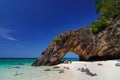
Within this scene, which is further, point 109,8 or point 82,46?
point 82,46

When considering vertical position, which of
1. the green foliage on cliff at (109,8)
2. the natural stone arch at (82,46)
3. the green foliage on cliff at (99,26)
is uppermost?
the green foliage on cliff at (109,8)

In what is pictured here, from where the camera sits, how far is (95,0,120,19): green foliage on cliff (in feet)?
74.5

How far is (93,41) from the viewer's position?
89.4 feet

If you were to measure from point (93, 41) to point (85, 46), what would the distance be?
5.72 ft

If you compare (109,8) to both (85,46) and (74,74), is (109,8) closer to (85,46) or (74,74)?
(85,46)

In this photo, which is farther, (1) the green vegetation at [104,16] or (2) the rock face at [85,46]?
(2) the rock face at [85,46]

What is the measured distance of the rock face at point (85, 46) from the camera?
2567 cm

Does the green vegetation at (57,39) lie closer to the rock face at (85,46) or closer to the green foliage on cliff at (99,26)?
the rock face at (85,46)

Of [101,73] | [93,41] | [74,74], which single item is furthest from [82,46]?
[101,73]

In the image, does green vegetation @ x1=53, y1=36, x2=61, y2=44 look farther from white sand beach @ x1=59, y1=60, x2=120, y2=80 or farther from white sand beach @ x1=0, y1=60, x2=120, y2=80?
white sand beach @ x1=59, y1=60, x2=120, y2=80

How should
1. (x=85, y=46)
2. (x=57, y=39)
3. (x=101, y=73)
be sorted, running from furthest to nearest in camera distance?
(x=57, y=39), (x=85, y=46), (x=101, y=73)

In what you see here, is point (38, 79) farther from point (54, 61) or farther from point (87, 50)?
point (87, 50)

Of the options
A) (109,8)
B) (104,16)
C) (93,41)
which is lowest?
(93,41)

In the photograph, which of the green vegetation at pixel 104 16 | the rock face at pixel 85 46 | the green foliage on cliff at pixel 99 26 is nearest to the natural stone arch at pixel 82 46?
the rock face at pixel 85 46
